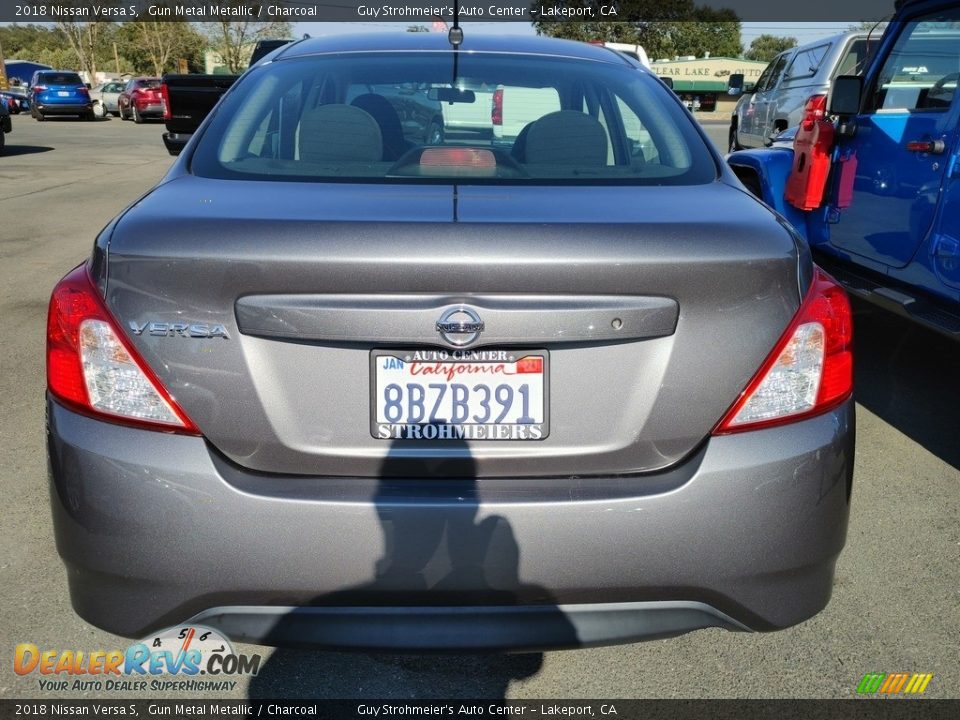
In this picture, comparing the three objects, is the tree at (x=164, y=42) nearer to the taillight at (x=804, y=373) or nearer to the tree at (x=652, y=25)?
the tree at (x=652, y=25)

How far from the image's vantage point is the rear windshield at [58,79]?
33.2 meters

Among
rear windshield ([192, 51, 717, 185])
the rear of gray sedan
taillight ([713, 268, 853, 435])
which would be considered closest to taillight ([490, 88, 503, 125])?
rear windshield ([192, 51, 717, 185])

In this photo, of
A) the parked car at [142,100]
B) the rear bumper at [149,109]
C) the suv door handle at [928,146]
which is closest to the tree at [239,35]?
the parked car at [142,100]

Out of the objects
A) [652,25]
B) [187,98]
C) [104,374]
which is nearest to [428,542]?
[104,374]

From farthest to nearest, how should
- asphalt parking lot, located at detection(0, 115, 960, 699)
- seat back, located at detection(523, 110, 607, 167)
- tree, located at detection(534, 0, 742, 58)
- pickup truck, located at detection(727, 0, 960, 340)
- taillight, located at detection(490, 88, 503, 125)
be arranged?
tree, located at detection(534, 0, 742, 58) < pickup truck, located at detection(727, 0, 960, 340) < taillight, located at detection(490, 88, 503, 125) < seat back, located at detection(523, 110, 607, 167) < asphalt parking lot, located at detection(0, 115, 960, 699)

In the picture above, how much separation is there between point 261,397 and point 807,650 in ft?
5.60

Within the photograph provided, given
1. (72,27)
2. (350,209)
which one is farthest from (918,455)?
(72,27)

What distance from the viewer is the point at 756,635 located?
8.68 ft

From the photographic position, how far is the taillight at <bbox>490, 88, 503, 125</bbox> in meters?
3.08

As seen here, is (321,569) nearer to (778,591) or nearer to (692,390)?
(692,390)

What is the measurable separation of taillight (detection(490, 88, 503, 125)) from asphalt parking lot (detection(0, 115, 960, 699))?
176cm

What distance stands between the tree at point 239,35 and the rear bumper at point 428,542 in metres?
65.2

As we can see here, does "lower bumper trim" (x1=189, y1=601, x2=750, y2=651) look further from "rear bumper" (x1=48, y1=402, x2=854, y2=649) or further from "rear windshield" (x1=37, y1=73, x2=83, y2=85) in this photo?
"rear windshield" (x1=37, y1=73, x2=83, y2=85)

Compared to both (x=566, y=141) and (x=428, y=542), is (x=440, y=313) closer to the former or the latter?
(x=428, y=542)
